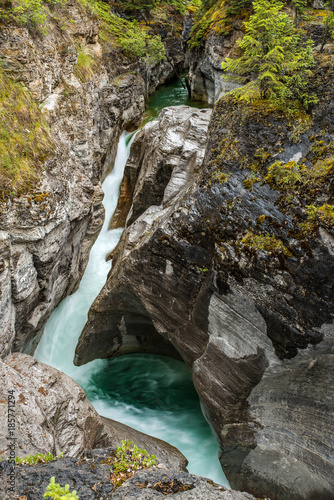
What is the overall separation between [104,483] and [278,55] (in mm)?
7983

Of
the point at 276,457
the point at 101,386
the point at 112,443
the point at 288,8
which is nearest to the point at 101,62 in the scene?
the point at 288,8

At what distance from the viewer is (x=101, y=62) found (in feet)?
56.1

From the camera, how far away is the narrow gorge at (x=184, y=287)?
5.78 meters

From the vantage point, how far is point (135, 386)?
38.4ft

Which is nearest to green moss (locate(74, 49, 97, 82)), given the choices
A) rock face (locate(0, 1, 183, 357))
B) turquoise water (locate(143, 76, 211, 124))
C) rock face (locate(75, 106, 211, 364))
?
rock face (locate(0, 1, 183, 357))

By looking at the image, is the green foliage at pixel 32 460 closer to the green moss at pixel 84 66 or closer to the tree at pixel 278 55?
the tree at pixel 278 55

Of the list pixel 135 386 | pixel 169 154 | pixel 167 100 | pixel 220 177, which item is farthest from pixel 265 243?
pixel 167 100

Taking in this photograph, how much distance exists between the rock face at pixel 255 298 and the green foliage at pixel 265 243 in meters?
0.02

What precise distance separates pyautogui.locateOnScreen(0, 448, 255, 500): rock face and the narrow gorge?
2 cm

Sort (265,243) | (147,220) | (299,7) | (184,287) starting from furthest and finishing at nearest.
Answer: (299,7) → (147,220) → (184,287) → (265,243)

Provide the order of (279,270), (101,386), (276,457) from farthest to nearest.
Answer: (101,386)
(276,457)
(279,270)

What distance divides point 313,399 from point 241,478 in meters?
3.45

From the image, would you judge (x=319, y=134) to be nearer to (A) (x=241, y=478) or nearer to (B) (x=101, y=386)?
(A) (x=241, y=478)

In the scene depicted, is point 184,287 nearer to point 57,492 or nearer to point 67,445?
point 67,445
